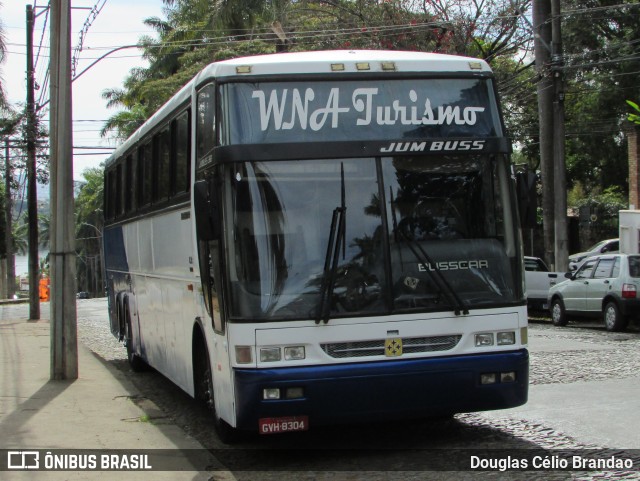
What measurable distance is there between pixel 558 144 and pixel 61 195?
15735 millimetres

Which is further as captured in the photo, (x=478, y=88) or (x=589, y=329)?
(x=589, y=329)

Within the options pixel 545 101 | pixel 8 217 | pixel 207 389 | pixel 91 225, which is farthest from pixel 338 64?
pixel 91 225

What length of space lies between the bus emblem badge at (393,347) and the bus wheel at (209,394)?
69.2 inches

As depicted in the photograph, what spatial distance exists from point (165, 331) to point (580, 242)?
3510cm

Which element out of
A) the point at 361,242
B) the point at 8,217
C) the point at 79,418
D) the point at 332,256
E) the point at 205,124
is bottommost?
the point at 79,418

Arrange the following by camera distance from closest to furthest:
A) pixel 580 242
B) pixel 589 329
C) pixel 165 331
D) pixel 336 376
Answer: pixel 336 376
pixel 165 331
pixel 589 329
pixel 580 242

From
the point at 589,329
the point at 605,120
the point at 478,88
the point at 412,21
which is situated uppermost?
the point at 412,21

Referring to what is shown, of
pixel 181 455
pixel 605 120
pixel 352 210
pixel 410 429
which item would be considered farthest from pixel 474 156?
pixel 605 120

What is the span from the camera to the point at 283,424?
287 inches

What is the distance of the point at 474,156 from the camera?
7.84 m

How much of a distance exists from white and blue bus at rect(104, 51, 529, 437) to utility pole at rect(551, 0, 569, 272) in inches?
691

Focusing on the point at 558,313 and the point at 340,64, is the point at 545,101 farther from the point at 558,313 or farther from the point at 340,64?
the point at 340,64

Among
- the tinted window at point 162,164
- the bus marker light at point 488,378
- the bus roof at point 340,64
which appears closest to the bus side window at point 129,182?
the tinted window at point 162,164

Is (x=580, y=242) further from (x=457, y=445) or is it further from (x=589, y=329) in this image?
(x=457, y=445)
